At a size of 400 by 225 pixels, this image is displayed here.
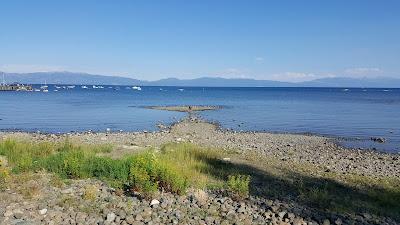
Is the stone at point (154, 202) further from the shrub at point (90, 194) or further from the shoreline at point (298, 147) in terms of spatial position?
the shoreline at point (298, 147)

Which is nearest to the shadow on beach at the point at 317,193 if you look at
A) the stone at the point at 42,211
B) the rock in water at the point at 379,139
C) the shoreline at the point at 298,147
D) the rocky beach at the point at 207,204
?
the rocky beach at the point at 207,204

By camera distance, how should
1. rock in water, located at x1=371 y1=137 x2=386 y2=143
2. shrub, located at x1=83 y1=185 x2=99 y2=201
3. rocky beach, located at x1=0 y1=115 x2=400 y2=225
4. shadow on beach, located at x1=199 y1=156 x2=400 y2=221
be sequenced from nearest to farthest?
rocky beach, located at x1=0 y1=115 x2=400 y2=225
shrub, located at x1=83 y1=185 x2=99 y2=201
shadow on beach, located at x1=199 y1=156 x2=400 y2=221
rock in water, located at x1=371 y1=137 x2=386 y2=143

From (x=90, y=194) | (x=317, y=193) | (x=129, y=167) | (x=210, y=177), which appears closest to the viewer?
(x=90, y=194)

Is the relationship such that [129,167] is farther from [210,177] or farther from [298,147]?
[298,147]

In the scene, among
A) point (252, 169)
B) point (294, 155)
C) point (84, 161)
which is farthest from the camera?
point (294, 155)

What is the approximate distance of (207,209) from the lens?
12.9 metres

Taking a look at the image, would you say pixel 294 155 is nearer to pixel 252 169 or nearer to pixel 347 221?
pixel 252 169

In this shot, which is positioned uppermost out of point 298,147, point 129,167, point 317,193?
point 129,167

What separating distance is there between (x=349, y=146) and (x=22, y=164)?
30179 mm

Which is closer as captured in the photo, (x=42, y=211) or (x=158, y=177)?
(x=42, y=211)

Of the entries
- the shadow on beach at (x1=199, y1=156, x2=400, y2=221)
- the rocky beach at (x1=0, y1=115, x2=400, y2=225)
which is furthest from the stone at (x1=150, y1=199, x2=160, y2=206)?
the shadow on beach at (x1=199, y1=156, x2=400, y2=221)

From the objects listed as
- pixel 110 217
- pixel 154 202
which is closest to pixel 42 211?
pixel 110 217

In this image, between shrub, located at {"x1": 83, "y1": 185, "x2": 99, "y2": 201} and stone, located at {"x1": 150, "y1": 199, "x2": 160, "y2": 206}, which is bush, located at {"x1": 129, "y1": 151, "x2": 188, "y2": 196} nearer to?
stone, located at {"x1": 150, "y1": 199, "x2": 160, "y2": 206}

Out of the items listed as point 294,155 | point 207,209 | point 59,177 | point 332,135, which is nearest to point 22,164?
point 59,177
